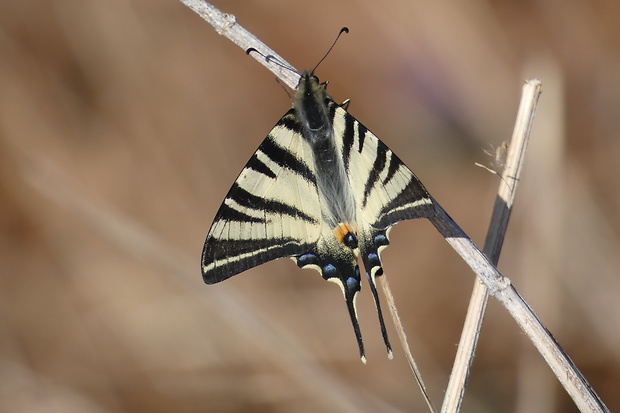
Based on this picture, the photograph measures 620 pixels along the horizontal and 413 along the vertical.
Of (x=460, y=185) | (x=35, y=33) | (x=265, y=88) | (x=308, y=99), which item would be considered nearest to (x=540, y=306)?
(x=460, y=185)

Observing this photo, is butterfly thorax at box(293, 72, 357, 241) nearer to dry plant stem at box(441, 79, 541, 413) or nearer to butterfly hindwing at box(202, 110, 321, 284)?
butterfly hindwing at box(202, 110, 321, 284)

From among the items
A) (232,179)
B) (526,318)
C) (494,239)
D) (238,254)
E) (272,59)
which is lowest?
(526,318)

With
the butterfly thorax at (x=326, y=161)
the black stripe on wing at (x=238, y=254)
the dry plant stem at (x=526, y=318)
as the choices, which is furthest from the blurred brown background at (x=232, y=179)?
the dry plant stem at (x=526, y=318)

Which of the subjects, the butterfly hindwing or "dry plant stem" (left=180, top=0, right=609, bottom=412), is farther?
the butterfly hindwing

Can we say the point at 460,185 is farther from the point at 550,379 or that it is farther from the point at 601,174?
the point at 550,379

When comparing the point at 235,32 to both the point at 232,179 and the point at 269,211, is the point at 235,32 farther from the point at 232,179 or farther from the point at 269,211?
the point at 232,179

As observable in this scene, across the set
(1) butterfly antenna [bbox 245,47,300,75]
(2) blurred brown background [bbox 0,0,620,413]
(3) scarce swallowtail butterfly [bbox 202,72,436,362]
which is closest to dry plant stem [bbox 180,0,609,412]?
(3) scarce swallowtail butterfly [bbox 202,72,436,362]

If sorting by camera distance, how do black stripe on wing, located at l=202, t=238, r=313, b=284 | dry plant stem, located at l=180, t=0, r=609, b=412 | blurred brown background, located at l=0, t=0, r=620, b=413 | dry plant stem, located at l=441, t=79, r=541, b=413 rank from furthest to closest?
blurred brown background, located at l=0, t=0, r=620, b=413 → black stripe on wing, located at l=202, t=238, r=313, b=284 → dry plant stem, located at l=441, t=79, r=541, b=413 → dry plant stem, located at l=180, t=0, r=609, b=412

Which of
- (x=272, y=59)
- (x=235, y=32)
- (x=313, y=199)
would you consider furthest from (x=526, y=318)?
(x=235, y=32)
